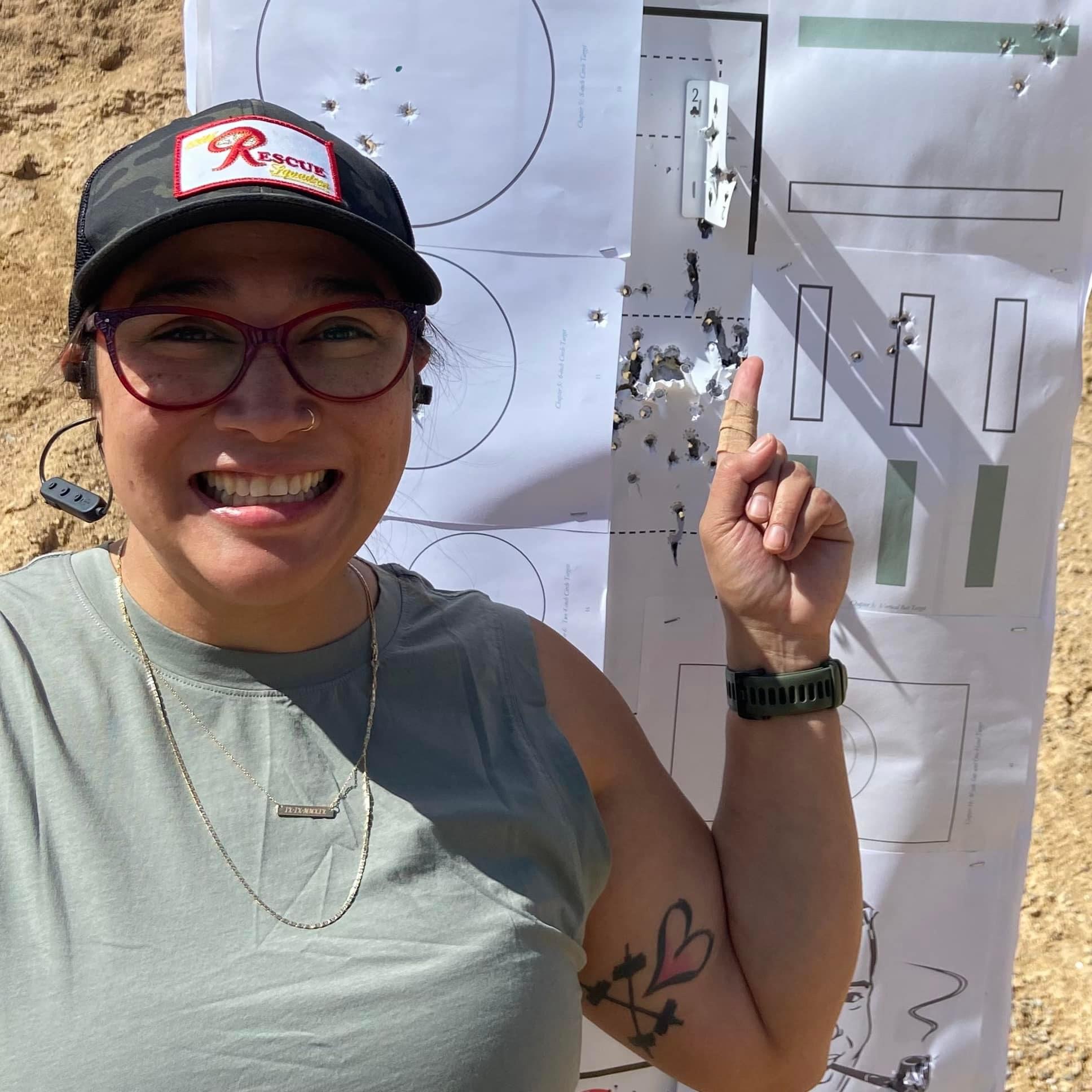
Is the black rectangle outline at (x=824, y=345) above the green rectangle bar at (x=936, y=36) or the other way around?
the other way around

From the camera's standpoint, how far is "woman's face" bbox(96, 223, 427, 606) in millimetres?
836

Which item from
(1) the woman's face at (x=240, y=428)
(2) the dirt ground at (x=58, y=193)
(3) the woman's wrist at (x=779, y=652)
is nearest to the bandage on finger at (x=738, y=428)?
(3) the woman's wrist at (x=779, y=652)

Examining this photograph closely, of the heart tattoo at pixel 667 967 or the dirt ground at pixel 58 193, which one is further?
the dirt ground at pixel 58 193

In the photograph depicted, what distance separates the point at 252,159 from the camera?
835 millimetres

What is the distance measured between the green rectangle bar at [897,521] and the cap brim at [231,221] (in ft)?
2.69

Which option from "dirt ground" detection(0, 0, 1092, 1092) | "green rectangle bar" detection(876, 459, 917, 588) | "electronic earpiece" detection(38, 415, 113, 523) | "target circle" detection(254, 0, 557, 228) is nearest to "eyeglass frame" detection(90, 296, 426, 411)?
"electronic earpiece" detection(38, 415, 113, 523)

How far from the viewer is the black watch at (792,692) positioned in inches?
43.4

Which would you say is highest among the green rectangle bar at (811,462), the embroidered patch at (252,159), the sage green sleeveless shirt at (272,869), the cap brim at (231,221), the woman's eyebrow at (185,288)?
the embroidered patch at (252,159)

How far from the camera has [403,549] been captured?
138 centimetres

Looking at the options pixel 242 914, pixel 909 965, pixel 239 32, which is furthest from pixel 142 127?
pixel 909 965

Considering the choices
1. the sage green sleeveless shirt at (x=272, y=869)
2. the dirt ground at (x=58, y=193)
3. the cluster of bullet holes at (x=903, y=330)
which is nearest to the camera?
the sage green sleeveless shirt at (x=272, y=869)

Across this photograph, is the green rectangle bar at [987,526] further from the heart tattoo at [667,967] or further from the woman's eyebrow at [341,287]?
the woman's eyebrow at [341,287]

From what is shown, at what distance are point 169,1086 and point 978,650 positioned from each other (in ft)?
3.84

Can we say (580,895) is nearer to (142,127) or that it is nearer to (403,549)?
(403,549)
